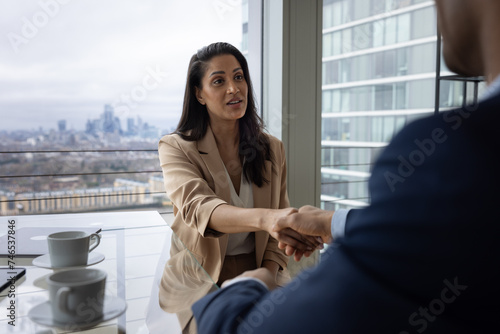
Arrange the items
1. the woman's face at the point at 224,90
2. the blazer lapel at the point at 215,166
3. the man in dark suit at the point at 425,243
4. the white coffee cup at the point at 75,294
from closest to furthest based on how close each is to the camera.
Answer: the man in dark suit at the point at 425,243 < the white coffee cup at the point at 75,294 < the blazer lapel at the point at 215,166 < the woman's face at the point at 224,90

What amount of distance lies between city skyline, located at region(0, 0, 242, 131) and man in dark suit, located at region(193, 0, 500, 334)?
5.67 ft

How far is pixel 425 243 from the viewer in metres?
0.35

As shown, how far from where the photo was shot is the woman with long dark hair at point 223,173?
1.58 m

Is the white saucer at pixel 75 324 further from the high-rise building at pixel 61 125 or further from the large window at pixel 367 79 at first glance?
the large window at pixel 367 79

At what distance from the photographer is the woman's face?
1877 mm

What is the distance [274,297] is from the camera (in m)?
0.45

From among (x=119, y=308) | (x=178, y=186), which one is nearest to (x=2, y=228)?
(x=178, y=186)

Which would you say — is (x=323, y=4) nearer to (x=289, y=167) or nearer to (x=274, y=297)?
(x=289, y=167)

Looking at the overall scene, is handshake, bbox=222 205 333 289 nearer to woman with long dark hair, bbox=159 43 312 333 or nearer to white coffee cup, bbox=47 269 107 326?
woman with long dark hair, bbox=159 43 312 333

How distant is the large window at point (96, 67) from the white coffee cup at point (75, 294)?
1398 mm

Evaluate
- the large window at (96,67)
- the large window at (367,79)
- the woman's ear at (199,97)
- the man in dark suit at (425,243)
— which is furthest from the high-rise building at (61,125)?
the man in dark suit at (425,243)

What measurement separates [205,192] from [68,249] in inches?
28.5

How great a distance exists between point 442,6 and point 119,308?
2.27 ft

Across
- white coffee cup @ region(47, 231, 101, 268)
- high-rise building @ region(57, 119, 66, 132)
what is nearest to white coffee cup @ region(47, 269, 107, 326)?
white coffee cup @ region(47, 231, 101, 268)
